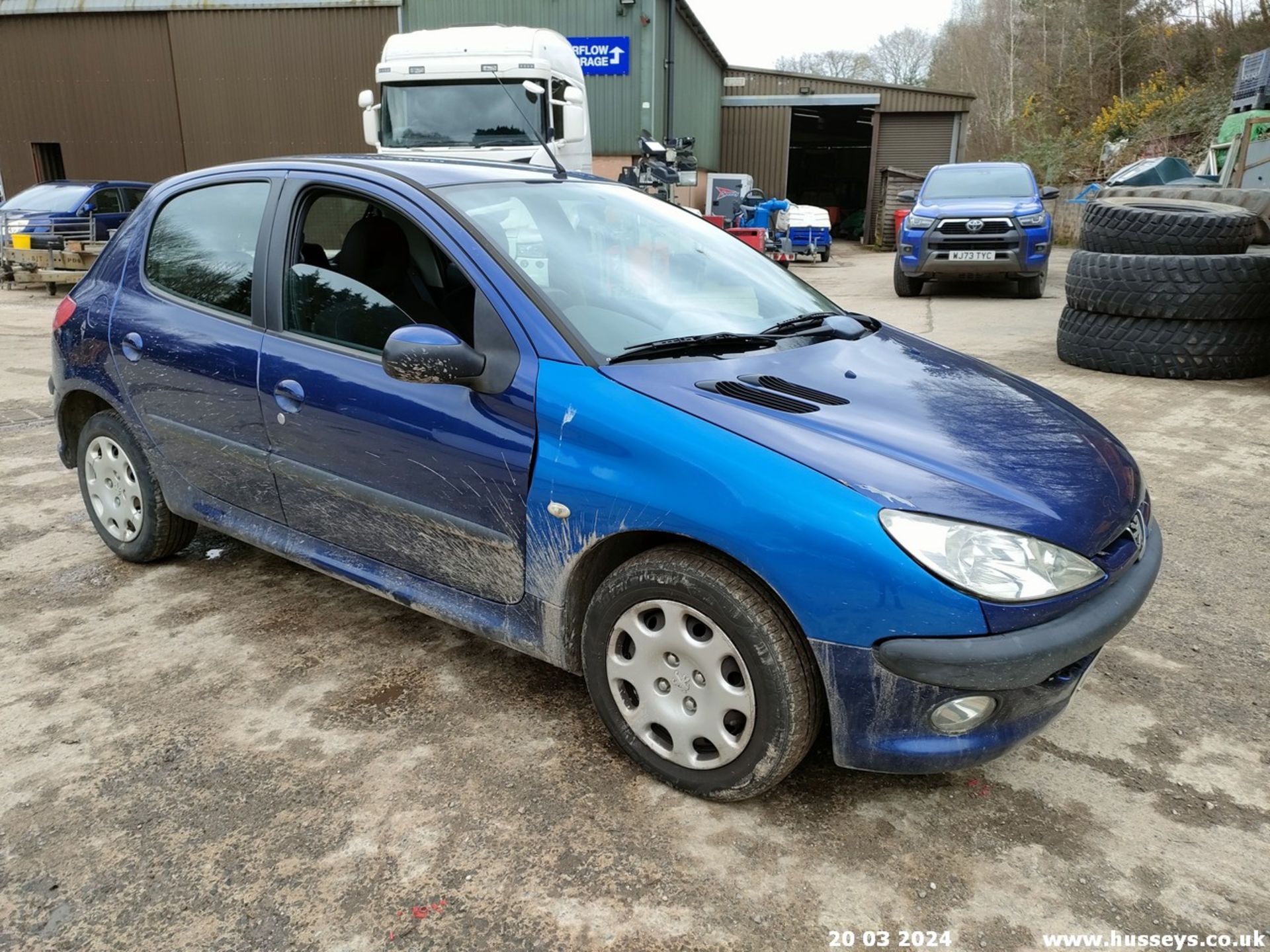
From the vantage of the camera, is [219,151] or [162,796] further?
[219,151]

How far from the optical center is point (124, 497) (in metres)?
3.82

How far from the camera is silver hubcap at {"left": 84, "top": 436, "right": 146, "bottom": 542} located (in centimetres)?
376

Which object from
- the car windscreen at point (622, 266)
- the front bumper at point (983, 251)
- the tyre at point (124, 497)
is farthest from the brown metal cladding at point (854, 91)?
the tyre at point (124, 497)

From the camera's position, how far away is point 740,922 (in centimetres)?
197

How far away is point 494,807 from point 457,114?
9.69 meters

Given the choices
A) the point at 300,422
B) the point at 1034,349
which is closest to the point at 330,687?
the point at 300,422

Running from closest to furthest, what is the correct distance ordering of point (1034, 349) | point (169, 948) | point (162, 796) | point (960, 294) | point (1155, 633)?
point (169, 948)
point (162, 796)
point (1155, 633)
point (1034, 349)
point (960, 294)

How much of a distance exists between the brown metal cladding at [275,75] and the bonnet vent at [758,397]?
752 inches

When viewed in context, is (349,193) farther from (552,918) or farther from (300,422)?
(552,918)

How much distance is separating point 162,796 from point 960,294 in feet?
39.4

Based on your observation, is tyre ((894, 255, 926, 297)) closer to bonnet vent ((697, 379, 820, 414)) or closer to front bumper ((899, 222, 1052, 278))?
front bumper ((899, 222, 1052, 278))

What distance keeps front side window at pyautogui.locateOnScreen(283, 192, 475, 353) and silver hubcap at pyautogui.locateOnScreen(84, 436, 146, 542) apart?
49.8 inches

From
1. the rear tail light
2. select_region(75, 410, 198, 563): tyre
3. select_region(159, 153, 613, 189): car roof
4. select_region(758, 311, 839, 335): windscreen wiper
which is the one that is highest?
select_region(159, 153, 613, 189): car roof

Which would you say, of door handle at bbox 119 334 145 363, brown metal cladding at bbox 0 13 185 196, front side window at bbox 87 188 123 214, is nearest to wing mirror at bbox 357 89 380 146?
front side window at bbox 87 188 123 214
